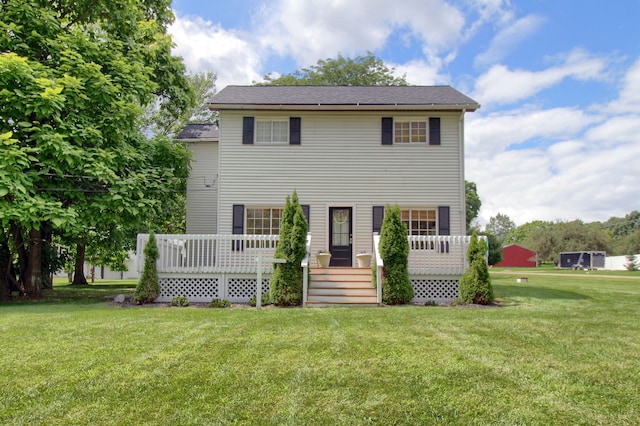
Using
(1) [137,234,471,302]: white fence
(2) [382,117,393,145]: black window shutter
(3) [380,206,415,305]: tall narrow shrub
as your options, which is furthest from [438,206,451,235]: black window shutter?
(3) [380,206,415,305]: tall narrow shrub

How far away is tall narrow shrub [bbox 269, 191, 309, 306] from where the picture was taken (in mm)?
9258

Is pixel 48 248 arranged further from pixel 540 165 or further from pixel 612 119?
pixel 540 165

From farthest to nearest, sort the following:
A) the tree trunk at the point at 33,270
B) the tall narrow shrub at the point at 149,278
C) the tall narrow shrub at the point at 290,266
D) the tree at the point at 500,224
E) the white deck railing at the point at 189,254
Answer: the tree at the point at 500,224
the tree trunk at the point at 33,270
the white deck railing at the point at 189,254
the tall narrow shrub at the point at 149,278
the tall narrow shrub at the point at 290,266

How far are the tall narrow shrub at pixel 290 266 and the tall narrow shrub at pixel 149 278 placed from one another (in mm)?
2631

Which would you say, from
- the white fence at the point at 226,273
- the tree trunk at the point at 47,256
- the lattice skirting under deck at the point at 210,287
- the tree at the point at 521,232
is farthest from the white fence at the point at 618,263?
the tree at the point at 521,232

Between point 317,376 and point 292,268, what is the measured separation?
18.6 feet

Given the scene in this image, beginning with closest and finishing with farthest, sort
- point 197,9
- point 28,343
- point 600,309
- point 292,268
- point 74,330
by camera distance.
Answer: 1. point 28,343
2. point 74,330
3. point 600,309
4. point 292,268
5. point 197,9

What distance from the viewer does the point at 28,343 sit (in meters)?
4.92

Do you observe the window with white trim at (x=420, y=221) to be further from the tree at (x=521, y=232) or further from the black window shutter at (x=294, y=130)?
the tree at (x=521, y=232)

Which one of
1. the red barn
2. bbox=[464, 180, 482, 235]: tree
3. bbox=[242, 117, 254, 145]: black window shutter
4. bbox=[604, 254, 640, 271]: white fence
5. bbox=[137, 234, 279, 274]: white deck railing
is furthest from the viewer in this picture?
the red barn

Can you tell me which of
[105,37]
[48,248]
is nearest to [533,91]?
[105,37]

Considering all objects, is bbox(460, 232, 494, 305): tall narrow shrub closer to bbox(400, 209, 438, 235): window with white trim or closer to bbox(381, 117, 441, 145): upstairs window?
bbox(400, 209, 438, 235): window with white trim

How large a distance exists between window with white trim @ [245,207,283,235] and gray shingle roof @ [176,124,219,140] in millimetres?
3878

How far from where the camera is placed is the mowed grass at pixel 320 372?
9.94ft
